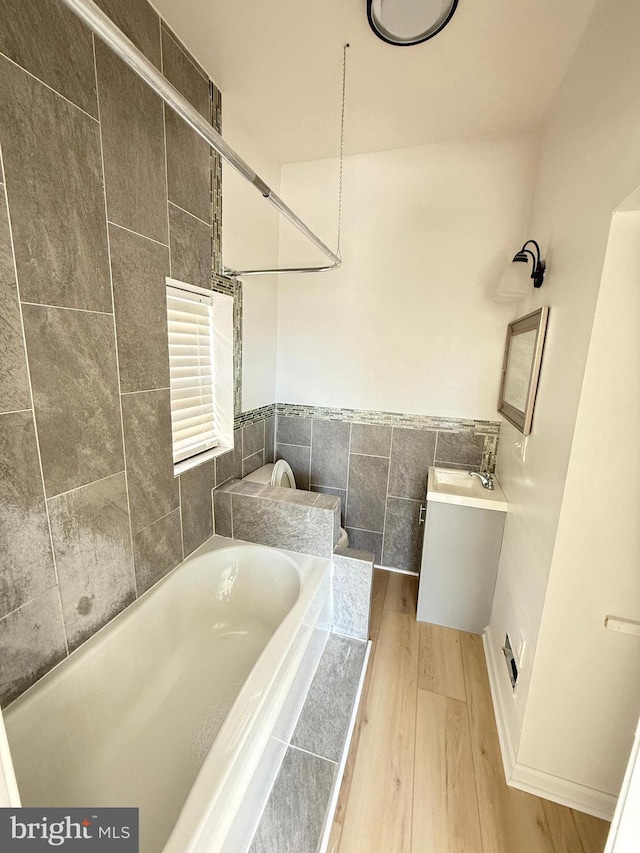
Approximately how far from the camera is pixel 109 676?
1.30 m

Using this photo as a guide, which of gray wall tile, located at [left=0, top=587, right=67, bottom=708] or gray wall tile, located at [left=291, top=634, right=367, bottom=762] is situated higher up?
gray wall tile, located at [left=0, top=587, right=67, bottom=708]

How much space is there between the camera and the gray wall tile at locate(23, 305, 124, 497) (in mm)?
1064

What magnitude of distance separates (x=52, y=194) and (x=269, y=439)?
1.78 meters

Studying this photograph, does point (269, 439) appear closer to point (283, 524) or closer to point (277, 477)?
point (277, 477)

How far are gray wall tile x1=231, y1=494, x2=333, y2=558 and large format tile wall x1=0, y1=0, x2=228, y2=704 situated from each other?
0.44 metres

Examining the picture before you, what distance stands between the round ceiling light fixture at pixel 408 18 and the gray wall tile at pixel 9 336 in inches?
55.1

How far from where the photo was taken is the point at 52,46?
1.01 meters

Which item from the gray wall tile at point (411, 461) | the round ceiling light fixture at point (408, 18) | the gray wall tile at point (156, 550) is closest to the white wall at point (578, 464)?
the round ceiling light fixture at point (408, 18)

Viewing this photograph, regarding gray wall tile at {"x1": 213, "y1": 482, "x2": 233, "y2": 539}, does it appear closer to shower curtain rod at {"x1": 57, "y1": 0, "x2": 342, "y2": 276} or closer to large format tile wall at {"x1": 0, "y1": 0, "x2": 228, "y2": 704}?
large format tile wall at {"x1": 0, "y1": 0, "x2": 228, "y2": 704}

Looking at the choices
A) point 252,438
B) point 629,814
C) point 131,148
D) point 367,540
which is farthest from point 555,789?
point 131,148

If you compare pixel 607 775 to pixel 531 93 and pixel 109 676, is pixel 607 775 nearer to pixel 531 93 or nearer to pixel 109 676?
pixel 109 676

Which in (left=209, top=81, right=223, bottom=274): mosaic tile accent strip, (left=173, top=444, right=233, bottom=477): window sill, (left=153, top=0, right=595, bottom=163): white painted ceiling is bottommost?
(left=173, top=444, right=233, bottom=477): window sill

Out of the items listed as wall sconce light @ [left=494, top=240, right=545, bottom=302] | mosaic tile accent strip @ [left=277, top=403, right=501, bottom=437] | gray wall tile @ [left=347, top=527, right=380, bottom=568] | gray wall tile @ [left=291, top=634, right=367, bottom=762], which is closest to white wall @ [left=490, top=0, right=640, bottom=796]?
wall sconce light @ [left=494, top=240, right=545, bottom=302]

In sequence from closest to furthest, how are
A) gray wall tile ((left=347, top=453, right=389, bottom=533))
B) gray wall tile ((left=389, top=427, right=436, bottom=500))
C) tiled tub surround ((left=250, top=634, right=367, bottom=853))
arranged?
tiled tub surround ((left=250, top=634, right=367, bottom=853))
gray wall tile ((left=389, top=427, right=436, bottom=500))
gray wall tile ((left=347, top=453, right=389, bottom=533))
